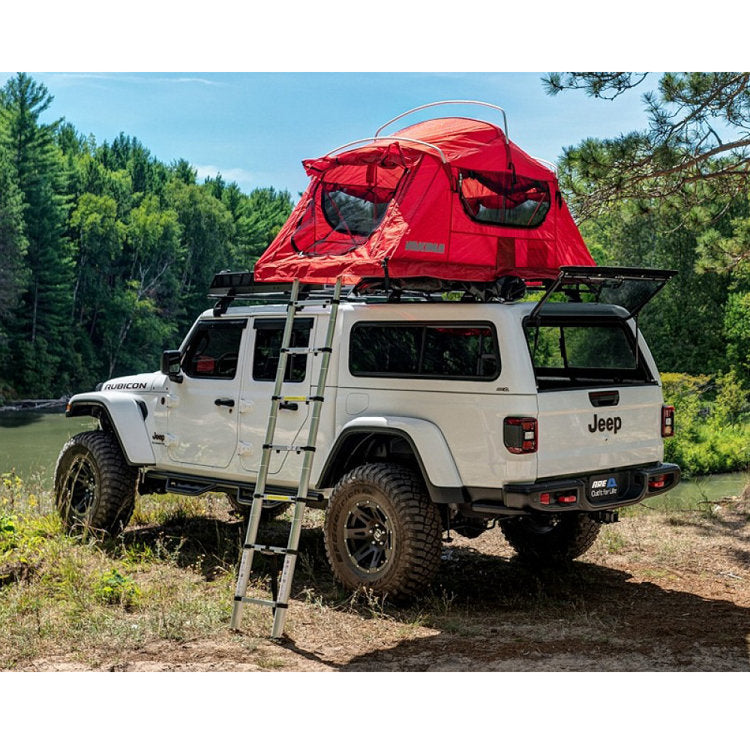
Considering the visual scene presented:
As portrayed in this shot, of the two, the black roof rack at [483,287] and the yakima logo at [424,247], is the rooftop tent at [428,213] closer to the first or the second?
the yakima logo at [424,247]

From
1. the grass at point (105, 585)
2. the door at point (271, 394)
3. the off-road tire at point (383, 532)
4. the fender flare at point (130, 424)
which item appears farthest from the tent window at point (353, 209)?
the fender flare at point (130, 424)

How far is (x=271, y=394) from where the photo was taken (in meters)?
8.01

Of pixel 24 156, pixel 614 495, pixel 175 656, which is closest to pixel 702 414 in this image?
pixel 614 495

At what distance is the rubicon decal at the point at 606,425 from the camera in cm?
697

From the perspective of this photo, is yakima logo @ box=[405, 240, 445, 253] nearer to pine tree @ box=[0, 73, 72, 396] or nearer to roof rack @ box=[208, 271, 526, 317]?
roof rack @ box=[208, 271, 526, 317]

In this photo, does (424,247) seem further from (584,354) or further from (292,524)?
(292,524)

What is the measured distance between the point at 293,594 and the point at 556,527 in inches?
91.1

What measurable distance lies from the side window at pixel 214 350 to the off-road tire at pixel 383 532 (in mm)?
1761

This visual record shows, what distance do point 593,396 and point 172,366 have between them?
3614mm

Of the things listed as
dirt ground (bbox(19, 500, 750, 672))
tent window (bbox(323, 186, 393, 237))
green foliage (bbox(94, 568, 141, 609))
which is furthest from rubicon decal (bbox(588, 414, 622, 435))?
green foliage (bbox(94, 568, 141, 609))

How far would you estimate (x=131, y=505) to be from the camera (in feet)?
30.5

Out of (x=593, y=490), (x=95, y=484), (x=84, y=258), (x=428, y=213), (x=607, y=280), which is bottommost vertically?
(x=95, y=484)

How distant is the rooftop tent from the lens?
22.3 feet

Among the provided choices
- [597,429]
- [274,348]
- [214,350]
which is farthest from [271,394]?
[597,429]
